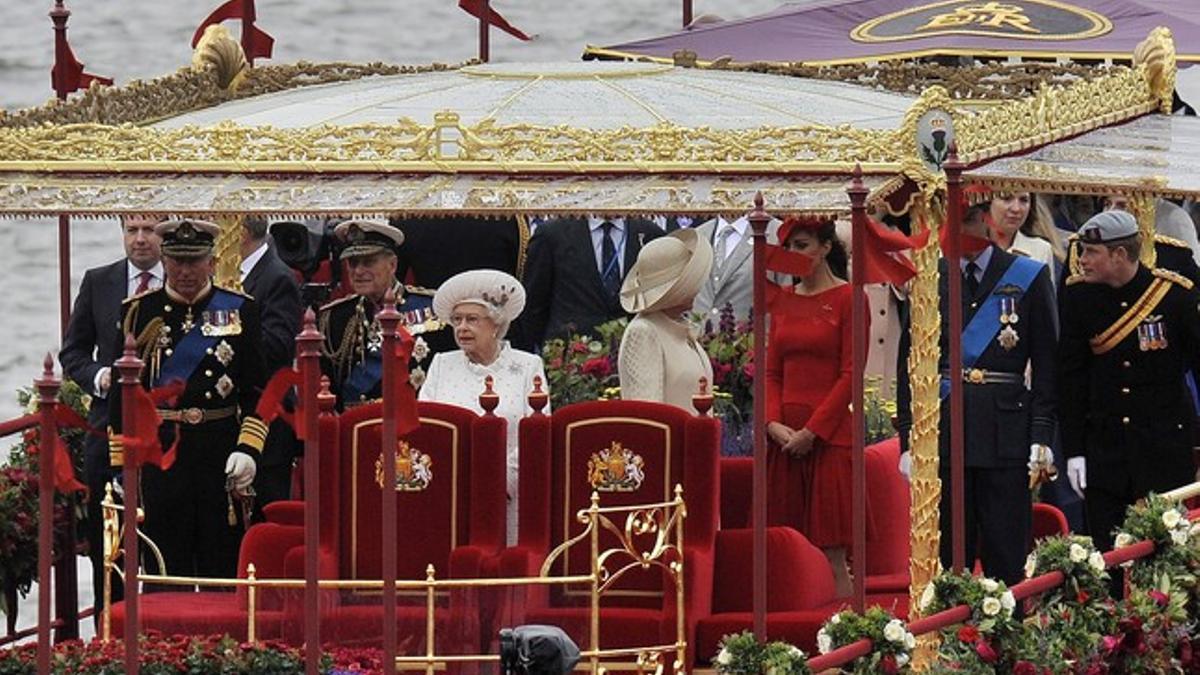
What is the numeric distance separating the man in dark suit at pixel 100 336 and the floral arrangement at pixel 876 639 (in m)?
3.30

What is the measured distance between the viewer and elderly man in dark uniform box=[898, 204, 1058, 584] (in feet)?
41.9

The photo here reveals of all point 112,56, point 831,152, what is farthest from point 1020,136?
point 112,56

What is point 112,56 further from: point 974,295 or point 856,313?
point 856,313

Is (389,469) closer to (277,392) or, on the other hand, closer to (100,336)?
(277,392)

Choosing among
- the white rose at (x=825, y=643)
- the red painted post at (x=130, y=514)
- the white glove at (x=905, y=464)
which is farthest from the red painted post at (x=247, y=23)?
the red painted post at (x=130, y=514)

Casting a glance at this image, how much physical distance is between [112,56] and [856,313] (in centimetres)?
1763

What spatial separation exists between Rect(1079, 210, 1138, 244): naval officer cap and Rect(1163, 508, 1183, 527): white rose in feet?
5.40

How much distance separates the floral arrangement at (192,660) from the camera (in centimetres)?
1010

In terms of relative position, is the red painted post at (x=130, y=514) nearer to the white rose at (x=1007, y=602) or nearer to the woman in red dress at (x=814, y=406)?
the white rose at (x=1007, y=602)

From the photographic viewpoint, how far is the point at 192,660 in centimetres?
1013

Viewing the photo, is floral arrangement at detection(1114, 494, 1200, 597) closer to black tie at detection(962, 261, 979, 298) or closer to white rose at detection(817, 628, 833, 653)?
black tie at detection(962, 261, 979, 298)

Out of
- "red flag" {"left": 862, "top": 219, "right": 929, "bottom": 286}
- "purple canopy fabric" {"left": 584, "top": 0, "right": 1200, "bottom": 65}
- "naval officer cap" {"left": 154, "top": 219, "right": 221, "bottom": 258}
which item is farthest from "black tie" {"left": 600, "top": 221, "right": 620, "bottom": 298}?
"red flag" {"left": 862, "top": 219, "right": 929, "bottom": 286}

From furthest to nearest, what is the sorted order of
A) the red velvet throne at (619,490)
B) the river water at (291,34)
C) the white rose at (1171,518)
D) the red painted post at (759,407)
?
the river water at (291,34) → the white rose at (1171,518) → the red velvet throne at (619,490) → the red painted post at (759,407)

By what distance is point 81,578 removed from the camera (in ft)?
65.4
